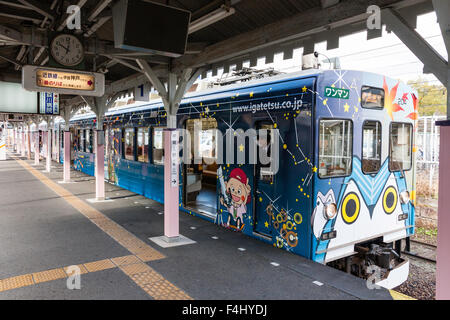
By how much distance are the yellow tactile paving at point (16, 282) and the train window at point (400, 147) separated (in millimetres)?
5079

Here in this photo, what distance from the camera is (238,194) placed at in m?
5.63

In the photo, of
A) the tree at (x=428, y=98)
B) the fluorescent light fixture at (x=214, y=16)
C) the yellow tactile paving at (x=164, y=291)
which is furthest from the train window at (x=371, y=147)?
the tree at (x=428, y=98)

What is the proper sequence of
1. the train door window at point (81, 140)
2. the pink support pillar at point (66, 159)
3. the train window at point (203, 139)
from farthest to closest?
the train door window at point (81, 140)
the pink support pillar at point (66, 159)
the train window at point (203, 139)

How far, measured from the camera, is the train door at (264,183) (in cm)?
502

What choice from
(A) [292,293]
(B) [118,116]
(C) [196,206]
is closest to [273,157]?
(A) [292,293]

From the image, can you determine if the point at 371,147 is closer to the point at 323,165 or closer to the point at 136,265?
the point at 323,165

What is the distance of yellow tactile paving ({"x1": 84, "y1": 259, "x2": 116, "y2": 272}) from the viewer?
439cm

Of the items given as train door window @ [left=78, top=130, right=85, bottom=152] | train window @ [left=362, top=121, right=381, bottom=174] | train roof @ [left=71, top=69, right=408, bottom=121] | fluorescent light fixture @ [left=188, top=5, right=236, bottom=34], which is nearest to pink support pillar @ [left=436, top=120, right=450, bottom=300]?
train roof @ [left=71, top=69, right=408, bottom=121]

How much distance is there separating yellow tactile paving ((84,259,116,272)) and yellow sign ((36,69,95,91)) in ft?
8.50

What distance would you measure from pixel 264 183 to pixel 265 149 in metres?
0.51

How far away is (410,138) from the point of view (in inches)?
215

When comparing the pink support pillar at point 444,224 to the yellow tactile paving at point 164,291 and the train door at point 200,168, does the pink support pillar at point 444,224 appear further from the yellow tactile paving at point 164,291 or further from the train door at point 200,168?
the train door at point 200,168

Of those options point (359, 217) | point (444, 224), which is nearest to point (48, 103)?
point (359, 217)

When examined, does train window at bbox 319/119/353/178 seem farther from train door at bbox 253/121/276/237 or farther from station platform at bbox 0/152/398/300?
station platform at bbox 0/152/398/300
